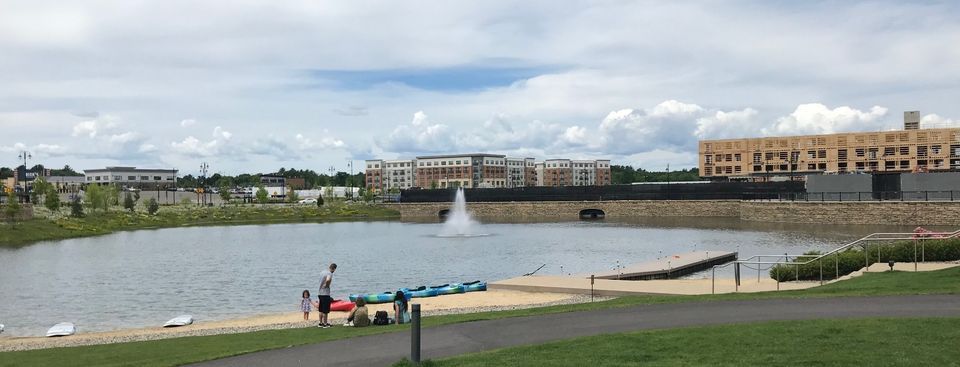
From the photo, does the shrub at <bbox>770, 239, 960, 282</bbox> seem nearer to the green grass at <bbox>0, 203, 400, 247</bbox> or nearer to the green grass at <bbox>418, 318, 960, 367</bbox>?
the green grass at <bbox>418, 318, 960, 367</bbox>

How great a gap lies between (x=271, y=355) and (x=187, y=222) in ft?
414

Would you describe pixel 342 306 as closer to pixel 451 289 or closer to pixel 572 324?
pixel 451 289

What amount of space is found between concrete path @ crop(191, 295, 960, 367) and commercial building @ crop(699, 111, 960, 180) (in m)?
108

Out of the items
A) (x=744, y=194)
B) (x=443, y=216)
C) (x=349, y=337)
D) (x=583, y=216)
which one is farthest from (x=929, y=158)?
(x=349, y=337)

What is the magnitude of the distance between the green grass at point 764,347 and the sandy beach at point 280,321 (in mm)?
13423

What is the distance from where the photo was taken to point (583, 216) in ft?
494

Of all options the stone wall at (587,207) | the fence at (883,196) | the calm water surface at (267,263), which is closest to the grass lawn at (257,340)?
the calm water surface at (267,263)

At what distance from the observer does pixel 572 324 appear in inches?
819

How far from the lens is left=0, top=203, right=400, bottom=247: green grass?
9638 cm

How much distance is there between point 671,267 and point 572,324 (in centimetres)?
2770

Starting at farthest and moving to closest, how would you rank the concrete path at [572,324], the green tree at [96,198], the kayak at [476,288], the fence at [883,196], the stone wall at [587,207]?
the green tree at [96,198]
the stone wall at [587,207]
the fence at [883,196]
the kayak at [476,288]
the concrete path at [572,324]

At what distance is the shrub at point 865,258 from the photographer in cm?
3459

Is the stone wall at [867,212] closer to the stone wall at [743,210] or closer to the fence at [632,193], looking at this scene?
the stone wall at [743,210]

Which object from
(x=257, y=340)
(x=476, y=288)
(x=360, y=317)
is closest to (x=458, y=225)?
(x=476, y=288)
